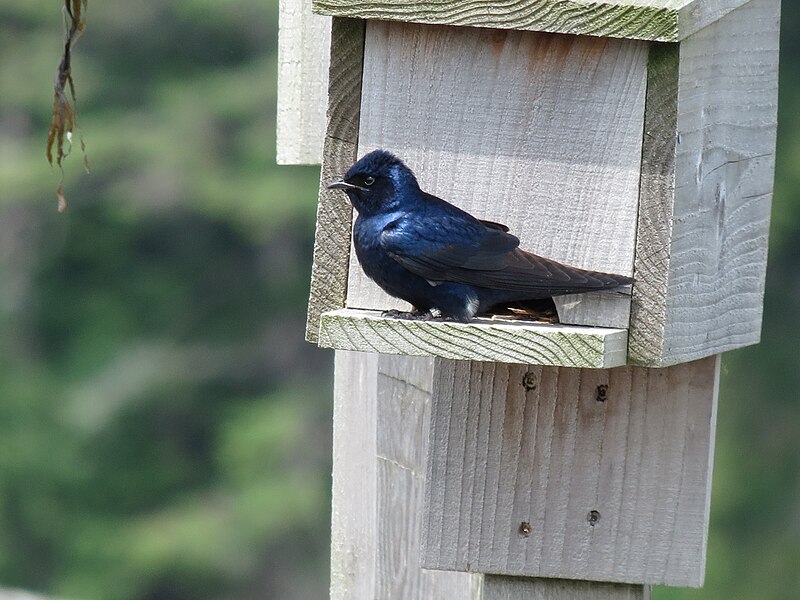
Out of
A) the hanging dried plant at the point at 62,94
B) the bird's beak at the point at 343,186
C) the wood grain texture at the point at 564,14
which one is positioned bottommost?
the bird's beak at the point at 343,186

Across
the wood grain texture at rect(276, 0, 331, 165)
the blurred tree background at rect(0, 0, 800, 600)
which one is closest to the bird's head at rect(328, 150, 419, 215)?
the wood grain texture at rect(276, 0, 331, 165)

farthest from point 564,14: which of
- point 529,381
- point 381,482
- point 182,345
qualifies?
point 182,345

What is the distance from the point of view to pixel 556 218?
2.71 meters

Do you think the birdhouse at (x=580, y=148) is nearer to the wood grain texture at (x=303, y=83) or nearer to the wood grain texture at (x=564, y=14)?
the wood grain texture at (x=564, y=14)

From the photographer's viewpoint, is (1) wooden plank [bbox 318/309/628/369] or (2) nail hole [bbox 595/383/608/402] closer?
(1) wooden plank [bbox 318/309/628/369]

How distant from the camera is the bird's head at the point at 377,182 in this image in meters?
2.70

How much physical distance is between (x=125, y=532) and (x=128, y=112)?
144 inches

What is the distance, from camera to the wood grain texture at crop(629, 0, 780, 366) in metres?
2.59

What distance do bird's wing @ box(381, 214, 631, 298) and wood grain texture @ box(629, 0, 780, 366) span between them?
0.33 ft

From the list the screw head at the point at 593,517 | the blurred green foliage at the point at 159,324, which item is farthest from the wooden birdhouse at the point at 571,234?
the blurred green foliage at the point at 159,324

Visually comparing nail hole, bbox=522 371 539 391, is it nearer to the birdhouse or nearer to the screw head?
the birdhouse

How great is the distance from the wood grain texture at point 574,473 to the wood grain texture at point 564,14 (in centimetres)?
62

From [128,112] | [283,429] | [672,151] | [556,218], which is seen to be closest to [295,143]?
[556,218]

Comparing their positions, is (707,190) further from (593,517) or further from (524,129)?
(593,517)
